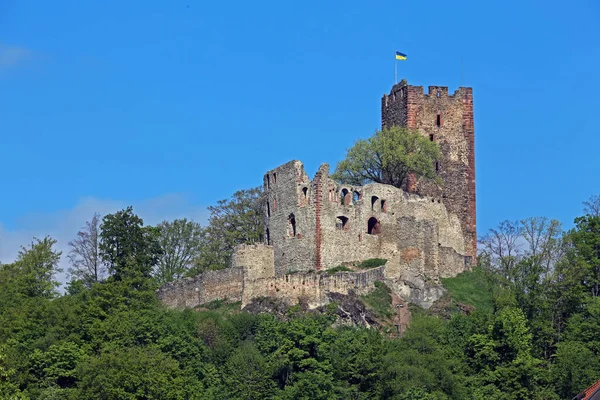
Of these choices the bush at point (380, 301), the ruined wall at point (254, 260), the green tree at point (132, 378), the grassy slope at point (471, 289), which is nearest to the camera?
the green tree at point (132, 378)

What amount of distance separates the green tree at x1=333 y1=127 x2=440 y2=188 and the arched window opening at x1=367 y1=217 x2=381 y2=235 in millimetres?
4843

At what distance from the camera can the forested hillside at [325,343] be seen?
229 feet

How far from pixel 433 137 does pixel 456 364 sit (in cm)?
1804

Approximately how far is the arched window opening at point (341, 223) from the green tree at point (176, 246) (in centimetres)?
1494

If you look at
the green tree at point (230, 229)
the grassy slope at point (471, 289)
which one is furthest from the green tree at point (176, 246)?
the grassy slope at point (471, 289)

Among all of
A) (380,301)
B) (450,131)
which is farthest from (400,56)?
(380,301)

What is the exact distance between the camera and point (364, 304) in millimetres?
76375

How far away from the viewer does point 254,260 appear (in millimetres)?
78875

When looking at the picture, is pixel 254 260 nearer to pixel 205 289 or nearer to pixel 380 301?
pixel 205 289

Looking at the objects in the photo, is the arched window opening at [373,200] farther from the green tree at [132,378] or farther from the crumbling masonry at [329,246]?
the green tree at [132,378]

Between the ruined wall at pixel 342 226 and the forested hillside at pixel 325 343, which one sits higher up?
the ruined wall at pixel 342 226

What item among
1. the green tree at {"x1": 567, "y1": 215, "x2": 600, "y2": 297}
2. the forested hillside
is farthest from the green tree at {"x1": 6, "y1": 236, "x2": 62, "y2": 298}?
the green tree at {"x1": 567, "y1": 215, "x2": 600, "y2": 297}

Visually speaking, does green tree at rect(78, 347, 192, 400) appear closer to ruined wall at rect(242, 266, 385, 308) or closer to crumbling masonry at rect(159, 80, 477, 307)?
ruined wall at rect(242, 266, 385, 308)

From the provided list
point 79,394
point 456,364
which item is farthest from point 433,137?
point 79,394
